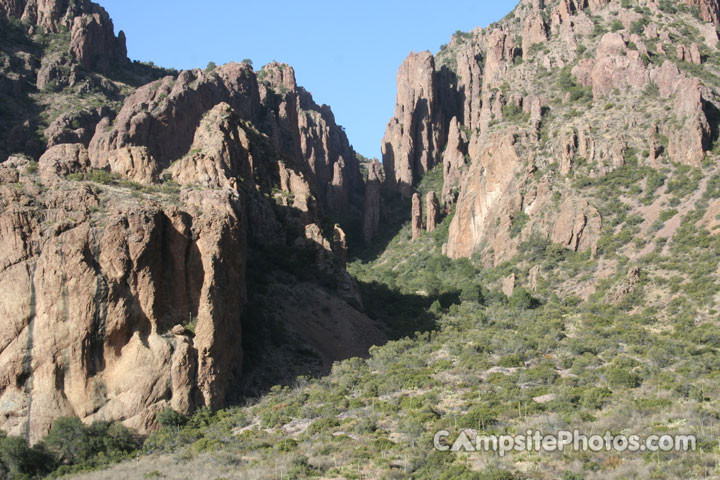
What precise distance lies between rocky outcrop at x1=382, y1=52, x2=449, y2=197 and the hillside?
Answer: 847 cm

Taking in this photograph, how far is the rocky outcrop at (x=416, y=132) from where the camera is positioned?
13388cm

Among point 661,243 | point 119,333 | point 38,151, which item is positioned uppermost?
point 38,151

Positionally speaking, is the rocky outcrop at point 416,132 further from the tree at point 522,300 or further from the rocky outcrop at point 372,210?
the tree at point 522,300

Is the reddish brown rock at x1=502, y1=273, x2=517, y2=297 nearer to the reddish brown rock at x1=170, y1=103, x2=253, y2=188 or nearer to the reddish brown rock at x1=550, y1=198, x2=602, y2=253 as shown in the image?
the reddish brown rock at x1=550, y1=198, x2=602, y2=253

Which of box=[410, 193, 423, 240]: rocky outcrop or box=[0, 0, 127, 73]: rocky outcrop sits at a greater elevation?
box=[0, 0, 127, 73]: rocky outcrop

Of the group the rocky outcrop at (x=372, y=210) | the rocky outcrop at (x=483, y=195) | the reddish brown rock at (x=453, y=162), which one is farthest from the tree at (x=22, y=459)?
the rocky outcrop at (x=372, y=210)

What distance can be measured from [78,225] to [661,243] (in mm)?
51360

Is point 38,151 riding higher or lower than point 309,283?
higher

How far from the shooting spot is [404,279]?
99562 millimetres

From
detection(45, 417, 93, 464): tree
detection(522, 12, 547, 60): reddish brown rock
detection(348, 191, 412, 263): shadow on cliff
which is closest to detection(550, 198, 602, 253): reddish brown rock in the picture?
detection(348, 191, 412, 263): shadow on cliff

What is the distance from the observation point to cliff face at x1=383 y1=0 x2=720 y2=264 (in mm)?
84875

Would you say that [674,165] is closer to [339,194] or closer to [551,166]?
[551,166]

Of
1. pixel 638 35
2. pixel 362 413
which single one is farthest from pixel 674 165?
pixel 362 413

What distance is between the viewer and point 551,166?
9194cm
